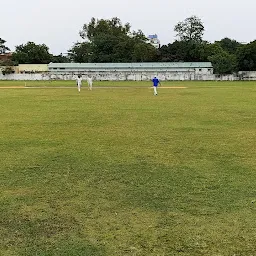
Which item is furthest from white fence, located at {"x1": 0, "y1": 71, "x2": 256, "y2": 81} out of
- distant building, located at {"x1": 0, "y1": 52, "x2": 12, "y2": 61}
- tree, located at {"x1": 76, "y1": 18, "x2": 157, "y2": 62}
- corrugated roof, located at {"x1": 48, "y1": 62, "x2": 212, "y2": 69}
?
distant building, located at {"x1": 0, "y1": 52, "x2": 12, "y2": 61}

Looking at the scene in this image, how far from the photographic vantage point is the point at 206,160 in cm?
812

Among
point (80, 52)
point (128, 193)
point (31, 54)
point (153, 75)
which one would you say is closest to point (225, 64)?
point (153, 75)

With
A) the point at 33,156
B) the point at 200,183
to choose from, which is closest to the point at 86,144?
the point at 33,156

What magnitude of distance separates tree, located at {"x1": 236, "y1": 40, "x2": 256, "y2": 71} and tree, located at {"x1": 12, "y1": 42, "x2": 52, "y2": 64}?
4405 cm

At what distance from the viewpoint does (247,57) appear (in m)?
79.0

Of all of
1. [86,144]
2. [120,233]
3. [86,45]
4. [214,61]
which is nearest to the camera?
[120,233]

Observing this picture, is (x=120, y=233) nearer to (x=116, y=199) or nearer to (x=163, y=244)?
(x=163, y=244)

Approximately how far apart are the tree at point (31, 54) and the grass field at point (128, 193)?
285 feet

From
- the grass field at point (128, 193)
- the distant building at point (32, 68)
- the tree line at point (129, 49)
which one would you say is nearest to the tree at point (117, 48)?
the tree line at point (129, 49)

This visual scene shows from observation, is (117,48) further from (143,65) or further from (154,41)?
(154,41)

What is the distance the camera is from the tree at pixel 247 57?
256 ft

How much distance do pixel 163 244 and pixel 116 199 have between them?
159 cm

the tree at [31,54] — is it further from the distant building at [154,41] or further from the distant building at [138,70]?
the distant building at [154,41]

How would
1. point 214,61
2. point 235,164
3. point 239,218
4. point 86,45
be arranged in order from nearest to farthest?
point 239,218 < point 235,164 < point 214,61 < point 86,45
